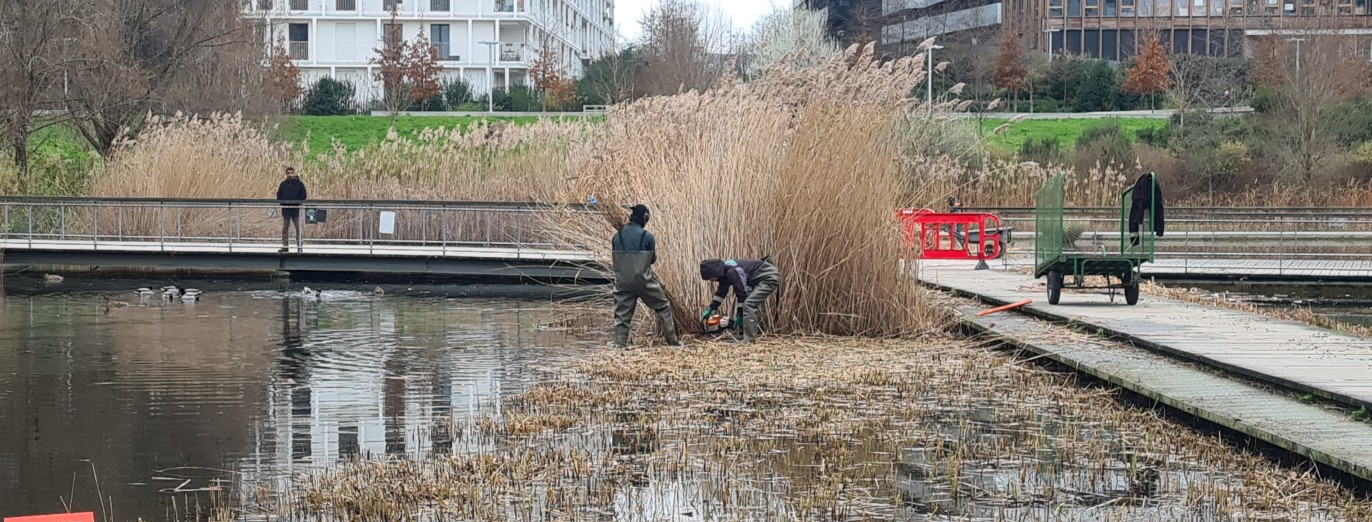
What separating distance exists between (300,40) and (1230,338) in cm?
7620

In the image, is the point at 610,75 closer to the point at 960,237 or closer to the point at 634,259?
the point at 960,237

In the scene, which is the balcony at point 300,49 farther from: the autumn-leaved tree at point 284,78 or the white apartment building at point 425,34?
the autumn-leaved tree at point 284,78

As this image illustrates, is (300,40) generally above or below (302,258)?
above

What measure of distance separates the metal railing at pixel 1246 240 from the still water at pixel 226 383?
1139cm

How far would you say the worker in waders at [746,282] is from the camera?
16.0m

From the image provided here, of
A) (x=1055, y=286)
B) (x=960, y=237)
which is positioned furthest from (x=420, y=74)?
(x=1055, y=286)

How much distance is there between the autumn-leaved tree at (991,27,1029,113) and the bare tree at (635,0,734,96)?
31.7ft

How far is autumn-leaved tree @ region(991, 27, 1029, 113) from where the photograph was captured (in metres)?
63.1

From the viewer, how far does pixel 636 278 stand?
1611 cm

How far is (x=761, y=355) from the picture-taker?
15.5 m

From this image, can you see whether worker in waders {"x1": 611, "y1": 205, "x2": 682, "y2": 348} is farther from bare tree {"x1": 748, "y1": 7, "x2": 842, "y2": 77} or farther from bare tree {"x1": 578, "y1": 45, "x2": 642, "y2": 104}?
Result: bare tree {"x1": 578, "y1": 45, "x2": 642, "y2": 104}

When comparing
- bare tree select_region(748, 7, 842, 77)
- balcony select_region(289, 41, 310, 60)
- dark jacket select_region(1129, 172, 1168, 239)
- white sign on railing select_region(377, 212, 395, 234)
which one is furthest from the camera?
balcony select_region(289, 41, 310, 60)

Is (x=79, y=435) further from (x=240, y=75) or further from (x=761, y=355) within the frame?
(x=240, y=75)

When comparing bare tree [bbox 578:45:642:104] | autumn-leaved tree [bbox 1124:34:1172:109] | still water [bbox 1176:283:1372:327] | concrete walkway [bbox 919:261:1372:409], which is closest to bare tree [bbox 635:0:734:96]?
bare tree [bbox 578:45:642:104]
